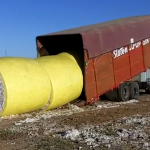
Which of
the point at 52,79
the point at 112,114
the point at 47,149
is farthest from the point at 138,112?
the point at 47,149

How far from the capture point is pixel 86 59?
11281 millimetres

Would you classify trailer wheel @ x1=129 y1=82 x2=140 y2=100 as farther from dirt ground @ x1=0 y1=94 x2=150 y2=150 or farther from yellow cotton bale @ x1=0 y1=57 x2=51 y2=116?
yellow cotton bale @ x1=0 y1=57 x2=51 y2=116

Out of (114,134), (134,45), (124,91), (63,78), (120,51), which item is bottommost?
(124,91)

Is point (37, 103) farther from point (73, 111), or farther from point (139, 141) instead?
point (139, 141)

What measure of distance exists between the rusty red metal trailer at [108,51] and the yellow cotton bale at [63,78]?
0.29 m

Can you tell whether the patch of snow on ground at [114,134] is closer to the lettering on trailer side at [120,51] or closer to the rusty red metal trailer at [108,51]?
the rusty red metal trailer at [108,51]

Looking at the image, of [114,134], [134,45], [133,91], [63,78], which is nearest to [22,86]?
[63,78]

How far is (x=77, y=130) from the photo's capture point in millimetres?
7391

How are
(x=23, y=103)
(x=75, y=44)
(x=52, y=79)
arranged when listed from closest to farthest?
(x=23, y=103) < (x=52, y=79) < (x=75, y=44)

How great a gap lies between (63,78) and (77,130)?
353 centimetres

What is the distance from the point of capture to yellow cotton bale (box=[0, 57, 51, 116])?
9.33 m

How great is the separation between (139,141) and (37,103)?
4.29 meters

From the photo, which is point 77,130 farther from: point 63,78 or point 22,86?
point 63,78

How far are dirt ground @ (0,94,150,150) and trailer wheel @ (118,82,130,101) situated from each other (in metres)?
1.99
